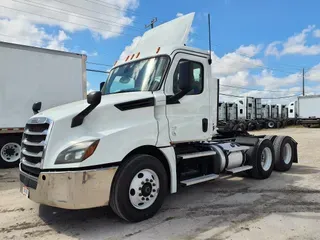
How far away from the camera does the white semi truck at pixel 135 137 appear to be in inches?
168

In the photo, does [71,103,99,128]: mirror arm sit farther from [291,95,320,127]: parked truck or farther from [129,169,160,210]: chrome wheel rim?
[291,95,320,127]: parked truck

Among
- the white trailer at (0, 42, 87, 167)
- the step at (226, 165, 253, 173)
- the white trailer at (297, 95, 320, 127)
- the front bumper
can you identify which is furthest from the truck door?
the white trailer at (297, 95, 320, 127)

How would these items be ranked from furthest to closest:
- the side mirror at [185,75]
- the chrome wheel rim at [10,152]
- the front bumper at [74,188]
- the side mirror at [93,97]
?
1. the chrome wheel rim at [10,152]
2. the side mirror at [185,75]
3. the side mirror at [93,97]
4. the front bumper at [74,188]

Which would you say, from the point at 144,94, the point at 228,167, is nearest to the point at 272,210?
the point at 228,167

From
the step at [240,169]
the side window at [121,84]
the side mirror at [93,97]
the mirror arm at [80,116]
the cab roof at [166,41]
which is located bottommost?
the step at [240,169]

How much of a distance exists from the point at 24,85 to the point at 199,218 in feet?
25.9

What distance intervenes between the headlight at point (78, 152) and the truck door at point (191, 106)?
159 cm

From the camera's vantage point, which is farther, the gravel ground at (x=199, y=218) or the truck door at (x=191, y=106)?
the truck door at (x=191, y=106)

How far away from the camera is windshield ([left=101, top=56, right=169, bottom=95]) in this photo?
5.30 metres

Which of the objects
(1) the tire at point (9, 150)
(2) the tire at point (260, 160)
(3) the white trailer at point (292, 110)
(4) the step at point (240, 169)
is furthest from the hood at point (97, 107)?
(3) the white trailer at point (292, 110)

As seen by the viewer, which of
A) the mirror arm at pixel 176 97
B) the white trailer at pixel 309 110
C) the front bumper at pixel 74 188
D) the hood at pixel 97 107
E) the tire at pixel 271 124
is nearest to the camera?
the front bumper at pixel 74 188

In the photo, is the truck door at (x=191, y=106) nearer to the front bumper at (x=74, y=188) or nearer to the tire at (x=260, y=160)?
the front bumper at (x=74, y=188)

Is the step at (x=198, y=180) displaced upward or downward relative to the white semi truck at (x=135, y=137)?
downward

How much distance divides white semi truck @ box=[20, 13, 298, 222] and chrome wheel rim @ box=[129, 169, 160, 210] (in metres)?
0.02
